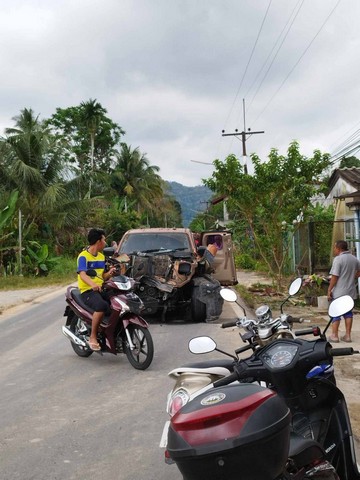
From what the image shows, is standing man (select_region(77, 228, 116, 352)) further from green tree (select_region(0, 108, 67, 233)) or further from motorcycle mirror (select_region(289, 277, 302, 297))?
green tree (select_region(0, 108, 67, 233))

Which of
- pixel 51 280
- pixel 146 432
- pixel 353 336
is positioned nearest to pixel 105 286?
pixel 146 432

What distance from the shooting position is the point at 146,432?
15.2 feet

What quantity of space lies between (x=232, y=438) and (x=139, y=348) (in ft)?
16.8

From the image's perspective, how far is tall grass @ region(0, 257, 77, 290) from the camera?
20.7 m

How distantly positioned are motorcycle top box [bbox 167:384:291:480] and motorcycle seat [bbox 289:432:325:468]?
39 cm

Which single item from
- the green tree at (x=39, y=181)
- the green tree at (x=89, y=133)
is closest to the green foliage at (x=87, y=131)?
the green tree at (x=89, y=133)

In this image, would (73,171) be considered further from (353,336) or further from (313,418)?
(313,418)

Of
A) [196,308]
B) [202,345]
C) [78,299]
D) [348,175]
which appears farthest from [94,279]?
[348,175]

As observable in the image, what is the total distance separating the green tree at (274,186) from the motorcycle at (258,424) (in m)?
11.2

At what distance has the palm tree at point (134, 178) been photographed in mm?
51656

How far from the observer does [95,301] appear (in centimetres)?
707

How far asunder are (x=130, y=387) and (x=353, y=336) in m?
4.39

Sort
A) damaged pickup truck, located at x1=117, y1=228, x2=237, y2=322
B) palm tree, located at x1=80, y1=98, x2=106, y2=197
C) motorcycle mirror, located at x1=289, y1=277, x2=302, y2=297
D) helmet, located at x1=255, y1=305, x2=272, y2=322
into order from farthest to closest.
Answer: palm tree, located at x1=80, y1=98, x2=106, y2=197
damaged pickup truck, located at x1=117, y1=228, x2=237, y2=322
motorcycle mirror, located at x1=289, y1=277, x2=302, y2=297
helmet, located at x1=255, y1=305, x2=272, y2=322

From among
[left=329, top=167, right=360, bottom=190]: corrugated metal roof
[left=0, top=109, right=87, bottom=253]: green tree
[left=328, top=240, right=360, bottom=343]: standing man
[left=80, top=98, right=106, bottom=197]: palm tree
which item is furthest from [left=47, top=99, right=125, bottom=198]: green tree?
[left=328, top=240, right=360, bottom=343]: standing man
